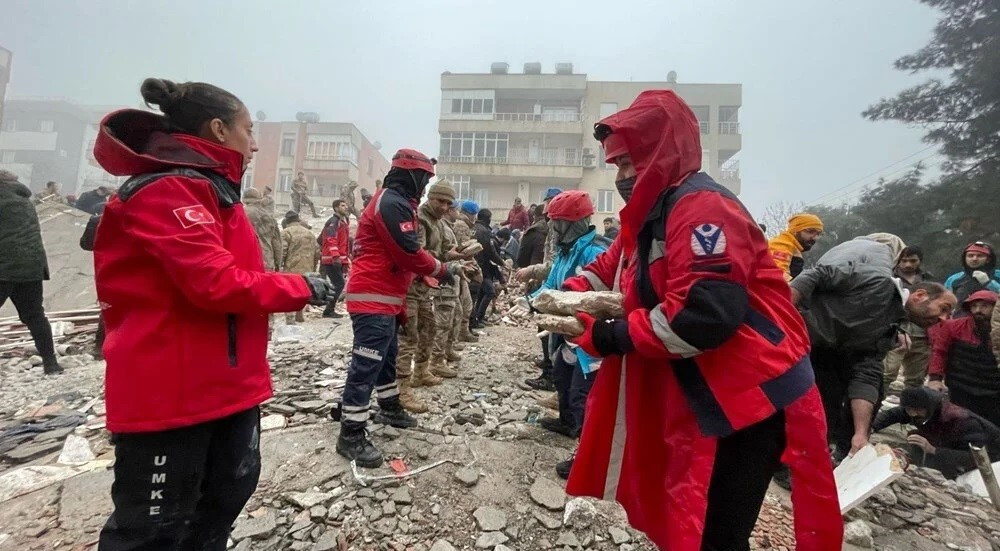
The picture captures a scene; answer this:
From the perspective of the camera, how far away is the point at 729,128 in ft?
111

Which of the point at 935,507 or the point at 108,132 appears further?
the point at 935,507

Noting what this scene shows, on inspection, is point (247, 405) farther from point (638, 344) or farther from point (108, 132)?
point (638, 344)

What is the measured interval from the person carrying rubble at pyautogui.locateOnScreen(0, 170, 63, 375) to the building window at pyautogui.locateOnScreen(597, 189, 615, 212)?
31.0 metres

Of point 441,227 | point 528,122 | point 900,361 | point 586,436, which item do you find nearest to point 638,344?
point 586,436

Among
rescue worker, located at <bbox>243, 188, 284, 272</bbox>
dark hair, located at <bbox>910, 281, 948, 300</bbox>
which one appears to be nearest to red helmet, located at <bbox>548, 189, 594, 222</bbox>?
dark hair, located at <bbox>910, 281, 948, 300</bbox>

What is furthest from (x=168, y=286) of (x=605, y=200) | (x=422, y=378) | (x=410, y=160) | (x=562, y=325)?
(x=605, y=200)

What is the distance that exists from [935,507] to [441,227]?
509cm

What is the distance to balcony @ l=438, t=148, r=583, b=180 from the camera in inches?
1268

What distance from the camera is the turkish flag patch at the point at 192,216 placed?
1.42 meters

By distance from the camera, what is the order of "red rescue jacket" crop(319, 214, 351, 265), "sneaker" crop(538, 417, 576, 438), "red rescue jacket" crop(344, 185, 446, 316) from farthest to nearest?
"red rescue jacket" crop(319, 214, 351, 265) → "sneaker" crop(538, 417, 576, 438) → "red rescue jacket" crop(344, 185, 446, 316)

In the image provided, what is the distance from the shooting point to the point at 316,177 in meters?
42.1

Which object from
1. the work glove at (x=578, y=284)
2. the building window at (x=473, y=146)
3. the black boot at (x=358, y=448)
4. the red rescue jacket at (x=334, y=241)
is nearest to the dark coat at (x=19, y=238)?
the red rescue jacket at (x=334, y=241)

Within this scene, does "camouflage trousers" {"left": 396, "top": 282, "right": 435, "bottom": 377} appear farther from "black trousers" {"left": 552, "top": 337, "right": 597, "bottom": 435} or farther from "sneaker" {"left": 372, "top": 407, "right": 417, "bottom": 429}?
"black trousers" {"left": 552, "top": 337, "right": 597, "bottom": 435}

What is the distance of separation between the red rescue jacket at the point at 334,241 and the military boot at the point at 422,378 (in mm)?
4402
